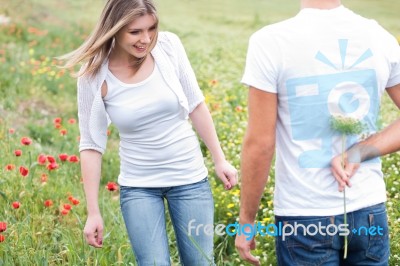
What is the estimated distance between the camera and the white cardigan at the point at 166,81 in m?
3.35

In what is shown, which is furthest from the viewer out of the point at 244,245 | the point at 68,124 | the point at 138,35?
the point at 68,124

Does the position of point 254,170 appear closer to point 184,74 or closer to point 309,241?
point 309,241

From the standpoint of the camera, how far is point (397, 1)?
18.1 metres

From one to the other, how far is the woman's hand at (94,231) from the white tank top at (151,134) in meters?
0.22

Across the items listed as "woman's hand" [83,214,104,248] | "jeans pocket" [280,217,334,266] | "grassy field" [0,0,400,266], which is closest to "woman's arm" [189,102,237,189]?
"woman's hand" [83,214,104,248]

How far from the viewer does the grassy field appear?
436 cm

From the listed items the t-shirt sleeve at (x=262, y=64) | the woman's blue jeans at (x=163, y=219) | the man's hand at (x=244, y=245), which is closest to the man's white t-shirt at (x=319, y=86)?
the t-shirt sleeve at (x=262, y=64)

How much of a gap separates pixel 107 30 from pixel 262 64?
1.23 m

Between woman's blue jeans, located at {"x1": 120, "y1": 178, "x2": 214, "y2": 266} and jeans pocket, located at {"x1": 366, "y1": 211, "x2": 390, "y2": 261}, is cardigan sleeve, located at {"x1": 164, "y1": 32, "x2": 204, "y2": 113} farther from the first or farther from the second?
jeans pocket, located at {"x1": 366, "y1": 211, "x2": 390, "y2": 261}

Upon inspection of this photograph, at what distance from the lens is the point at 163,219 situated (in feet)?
11.1

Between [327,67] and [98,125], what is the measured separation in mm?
1426

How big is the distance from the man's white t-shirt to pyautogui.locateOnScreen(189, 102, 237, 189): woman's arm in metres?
1.04

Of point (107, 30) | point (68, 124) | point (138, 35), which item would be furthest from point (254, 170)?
point (68, 124)

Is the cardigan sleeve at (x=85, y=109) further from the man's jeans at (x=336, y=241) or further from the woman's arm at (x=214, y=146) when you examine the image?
the man's jeans at (x=336, y=241)
